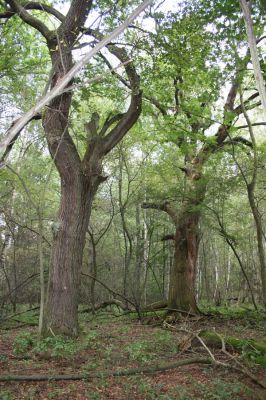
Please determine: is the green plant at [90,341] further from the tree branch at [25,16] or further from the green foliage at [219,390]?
the tree branch at [25,16]

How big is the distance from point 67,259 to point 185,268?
18.4 ft

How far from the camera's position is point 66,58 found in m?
7.01

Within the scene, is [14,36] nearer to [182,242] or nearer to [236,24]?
[236,24]

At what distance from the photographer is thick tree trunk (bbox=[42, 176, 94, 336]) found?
23.4 ft

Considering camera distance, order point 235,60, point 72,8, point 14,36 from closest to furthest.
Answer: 1. point 235,60
2. point 72,8
3. point 14,36

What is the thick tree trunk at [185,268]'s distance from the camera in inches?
456

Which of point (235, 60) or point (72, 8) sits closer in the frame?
point (235, 60)

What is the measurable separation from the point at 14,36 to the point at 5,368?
7.90m

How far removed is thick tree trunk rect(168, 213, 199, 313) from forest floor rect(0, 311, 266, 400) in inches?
146

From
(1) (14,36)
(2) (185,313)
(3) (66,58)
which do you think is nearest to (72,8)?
(3) (66,58)

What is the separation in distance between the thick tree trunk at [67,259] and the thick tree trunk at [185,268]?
501 cm

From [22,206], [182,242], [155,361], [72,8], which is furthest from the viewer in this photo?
[22,206]

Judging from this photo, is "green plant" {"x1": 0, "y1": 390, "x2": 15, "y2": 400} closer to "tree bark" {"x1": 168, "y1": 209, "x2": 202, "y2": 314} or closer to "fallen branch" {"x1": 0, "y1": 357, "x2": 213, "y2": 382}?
"fallen branch" {"x1": 0, "y1": 357, "x2": 213, "y2": 382}

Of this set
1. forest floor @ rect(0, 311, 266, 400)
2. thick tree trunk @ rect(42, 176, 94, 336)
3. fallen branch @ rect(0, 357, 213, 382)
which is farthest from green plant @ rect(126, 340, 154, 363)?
thick tree trunk @ rect(42, 176, 94, 336)
